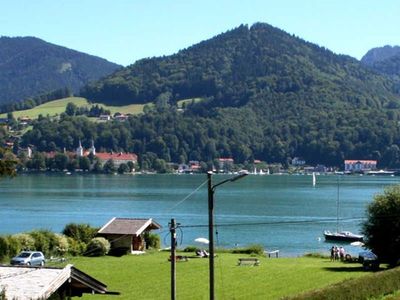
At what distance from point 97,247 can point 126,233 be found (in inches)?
110

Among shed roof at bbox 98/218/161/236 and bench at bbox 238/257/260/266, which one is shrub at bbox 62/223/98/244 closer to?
shed roof at bbox 98/218/161/236

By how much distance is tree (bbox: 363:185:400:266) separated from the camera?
3797 cm

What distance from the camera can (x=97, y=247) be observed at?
43.9 meters

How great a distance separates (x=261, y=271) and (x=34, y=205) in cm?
7473

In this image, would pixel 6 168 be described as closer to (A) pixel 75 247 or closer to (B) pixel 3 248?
(B) pixel 3 248

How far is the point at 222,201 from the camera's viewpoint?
117m

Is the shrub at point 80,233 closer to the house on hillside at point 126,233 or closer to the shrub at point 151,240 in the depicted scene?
the house on hillside at point 126,233

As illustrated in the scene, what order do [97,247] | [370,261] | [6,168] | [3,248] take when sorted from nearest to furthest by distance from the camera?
[6,168]
[370,261]
[3,248]
[97,247]

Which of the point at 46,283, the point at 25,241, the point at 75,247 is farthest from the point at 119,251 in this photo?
the point at 46,283

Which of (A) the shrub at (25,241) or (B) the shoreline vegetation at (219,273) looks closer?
(B) the shoreline vegetation at (219,273)

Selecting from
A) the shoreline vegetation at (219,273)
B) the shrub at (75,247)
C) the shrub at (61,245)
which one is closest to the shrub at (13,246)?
the shoreline vegetation at (219,273)

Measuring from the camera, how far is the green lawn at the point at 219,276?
30078 mm

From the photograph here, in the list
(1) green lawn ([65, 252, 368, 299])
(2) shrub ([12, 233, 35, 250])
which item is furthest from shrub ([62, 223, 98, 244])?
(1) green lawn ([65, 252, 368, 299])

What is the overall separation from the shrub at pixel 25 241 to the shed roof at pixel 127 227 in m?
4.54
